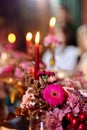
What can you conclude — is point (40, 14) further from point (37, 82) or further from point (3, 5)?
point (37, 82)

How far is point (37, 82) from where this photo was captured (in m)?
1.19

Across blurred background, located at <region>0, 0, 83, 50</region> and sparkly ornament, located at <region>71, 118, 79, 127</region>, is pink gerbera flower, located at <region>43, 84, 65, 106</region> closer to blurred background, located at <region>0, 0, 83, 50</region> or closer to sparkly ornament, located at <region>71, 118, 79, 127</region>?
sparkly ornament, located at <region>71, 118, 79, 127</region>

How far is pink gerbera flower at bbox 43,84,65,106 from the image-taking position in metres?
1.13

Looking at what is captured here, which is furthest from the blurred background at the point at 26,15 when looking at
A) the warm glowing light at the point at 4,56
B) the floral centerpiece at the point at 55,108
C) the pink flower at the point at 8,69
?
the floral centerpiece at the point at 55,108

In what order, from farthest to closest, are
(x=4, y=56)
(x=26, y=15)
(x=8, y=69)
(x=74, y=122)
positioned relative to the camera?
(x=26, y=15), (x=4, y=56), (x=8, y=69), (x=74, y=122)

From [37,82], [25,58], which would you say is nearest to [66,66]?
[25,58]

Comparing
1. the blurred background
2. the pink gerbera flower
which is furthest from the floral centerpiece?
the blurred background

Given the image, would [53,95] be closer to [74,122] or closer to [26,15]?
[74,122]

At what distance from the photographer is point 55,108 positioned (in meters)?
1.14

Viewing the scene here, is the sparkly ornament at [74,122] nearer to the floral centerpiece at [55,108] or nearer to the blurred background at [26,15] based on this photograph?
the floral centerpiece at [55,108]

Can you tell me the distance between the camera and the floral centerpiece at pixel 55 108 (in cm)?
114

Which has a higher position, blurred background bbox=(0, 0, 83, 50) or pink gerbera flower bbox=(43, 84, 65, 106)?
blurred background bbox=(0, 0, 83, 50)

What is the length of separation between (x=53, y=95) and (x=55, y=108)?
0.04m

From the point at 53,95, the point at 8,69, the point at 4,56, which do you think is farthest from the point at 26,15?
the point at 53,95
